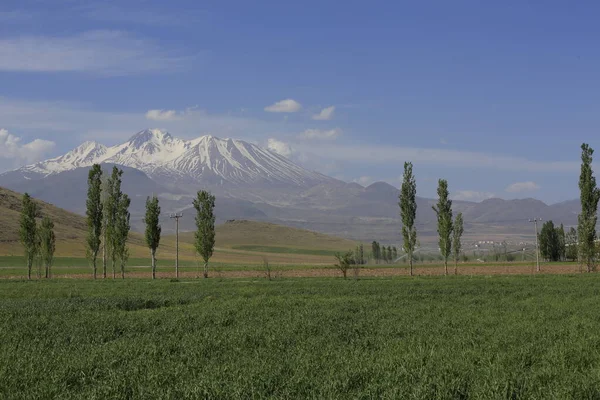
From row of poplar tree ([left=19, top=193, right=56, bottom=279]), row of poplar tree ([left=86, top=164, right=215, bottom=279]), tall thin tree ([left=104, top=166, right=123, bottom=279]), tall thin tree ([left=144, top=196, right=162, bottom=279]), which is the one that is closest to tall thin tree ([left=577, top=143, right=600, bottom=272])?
row of poplar tree ([left=86, top=164, right=215, bottom=279])

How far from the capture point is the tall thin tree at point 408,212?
84.1 meters

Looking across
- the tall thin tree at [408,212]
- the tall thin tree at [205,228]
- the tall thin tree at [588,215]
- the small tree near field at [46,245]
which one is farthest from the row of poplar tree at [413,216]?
the small tree near field at [46,245]

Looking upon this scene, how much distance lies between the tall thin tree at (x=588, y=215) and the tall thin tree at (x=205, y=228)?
48311 mm

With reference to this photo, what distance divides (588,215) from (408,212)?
22851 mm

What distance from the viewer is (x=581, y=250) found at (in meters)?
77.2

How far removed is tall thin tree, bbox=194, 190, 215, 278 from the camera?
86.3 metres

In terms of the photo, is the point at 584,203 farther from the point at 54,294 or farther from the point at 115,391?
the point at 115,391

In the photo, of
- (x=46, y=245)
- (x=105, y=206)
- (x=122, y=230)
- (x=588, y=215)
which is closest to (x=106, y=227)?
(x=122, y=230)

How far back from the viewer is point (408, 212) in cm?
8738

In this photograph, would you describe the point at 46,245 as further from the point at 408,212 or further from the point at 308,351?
the point at 308,351

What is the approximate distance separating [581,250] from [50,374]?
7422 centimetres

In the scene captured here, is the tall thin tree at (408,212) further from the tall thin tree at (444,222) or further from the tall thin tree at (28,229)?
the tall thin tree at (28,229)

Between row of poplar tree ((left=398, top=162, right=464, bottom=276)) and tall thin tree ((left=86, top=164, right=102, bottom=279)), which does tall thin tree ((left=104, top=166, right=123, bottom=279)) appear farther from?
row of poplar tree ((left=398, top=162, right=464, bottom=276))

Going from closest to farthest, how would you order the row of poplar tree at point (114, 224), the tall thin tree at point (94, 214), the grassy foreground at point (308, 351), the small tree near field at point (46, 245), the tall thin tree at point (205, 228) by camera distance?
the grassy foreground at point (308, 351) → the tall thin tree at point (94, 214) → the row of poplar tree at point (114, 224) → the small tree near field at point (46, 245) → the tall thin tree at point (205, 228)
